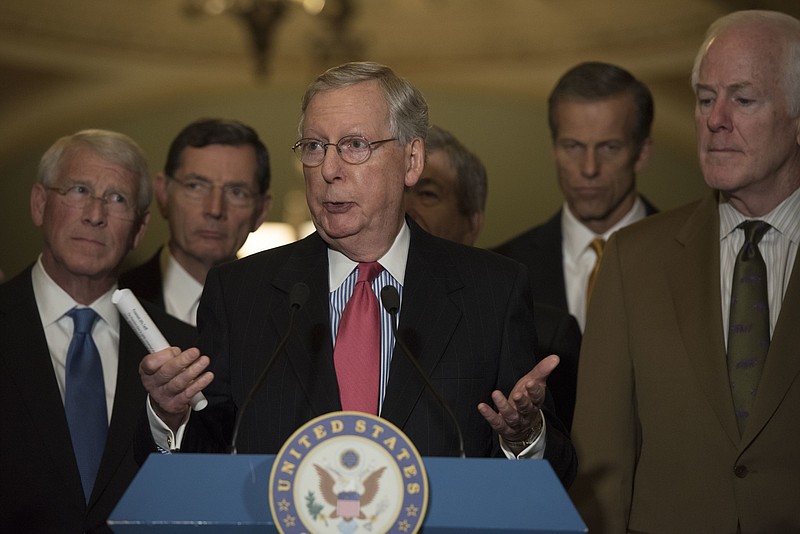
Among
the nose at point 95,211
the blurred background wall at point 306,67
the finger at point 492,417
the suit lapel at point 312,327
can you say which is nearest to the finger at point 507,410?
the finger at point 492,417

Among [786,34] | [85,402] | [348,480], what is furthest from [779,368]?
[85,402]

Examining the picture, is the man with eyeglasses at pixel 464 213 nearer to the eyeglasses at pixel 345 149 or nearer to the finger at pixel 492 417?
the eyeglasses at pixel 345 149

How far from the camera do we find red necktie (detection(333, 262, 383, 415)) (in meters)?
2.36

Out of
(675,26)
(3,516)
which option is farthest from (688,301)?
(675,26)

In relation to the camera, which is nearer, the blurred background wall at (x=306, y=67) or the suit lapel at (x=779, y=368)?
the suit lapel at (x=779, y=368)

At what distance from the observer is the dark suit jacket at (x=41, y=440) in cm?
287

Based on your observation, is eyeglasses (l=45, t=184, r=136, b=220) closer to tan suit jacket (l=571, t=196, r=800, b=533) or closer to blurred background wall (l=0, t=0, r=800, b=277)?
tan suit jacket (l=571, t=196, r=800, b=533)

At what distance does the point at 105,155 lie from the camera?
11.2ft

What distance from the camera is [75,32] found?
811 cm

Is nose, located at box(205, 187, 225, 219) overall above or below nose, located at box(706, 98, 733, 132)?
below

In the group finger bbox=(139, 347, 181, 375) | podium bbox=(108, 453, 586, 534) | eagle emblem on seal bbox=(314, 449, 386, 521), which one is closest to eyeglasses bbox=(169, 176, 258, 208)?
finger bbox=(139, 347, 181, 375)

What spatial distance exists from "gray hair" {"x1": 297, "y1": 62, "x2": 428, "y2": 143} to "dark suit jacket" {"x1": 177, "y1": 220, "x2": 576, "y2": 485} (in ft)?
0.83

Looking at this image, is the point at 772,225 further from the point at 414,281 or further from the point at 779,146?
the point at 414,281

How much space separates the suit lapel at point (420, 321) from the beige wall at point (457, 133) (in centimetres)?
508
